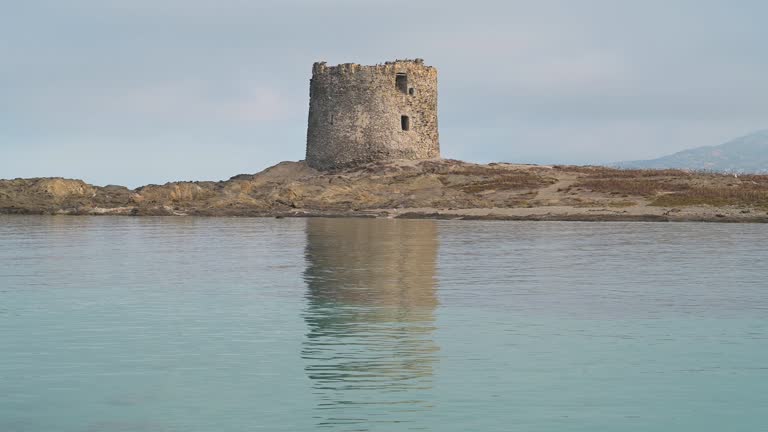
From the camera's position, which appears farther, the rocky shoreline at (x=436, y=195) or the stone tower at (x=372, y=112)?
the stone tower at (x=372, y=112)

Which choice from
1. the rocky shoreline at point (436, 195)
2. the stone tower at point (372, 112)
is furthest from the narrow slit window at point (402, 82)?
the rocky shoreline at point (436, 195)

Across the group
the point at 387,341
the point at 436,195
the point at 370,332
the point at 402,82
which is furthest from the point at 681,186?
the point at 387,341

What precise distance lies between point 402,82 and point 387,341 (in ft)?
158

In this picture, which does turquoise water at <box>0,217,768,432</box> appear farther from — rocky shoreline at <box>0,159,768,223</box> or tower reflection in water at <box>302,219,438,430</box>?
rocky shoreline at <box>0,159,768,223</box>

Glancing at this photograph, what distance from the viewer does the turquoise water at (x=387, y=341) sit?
377 inches

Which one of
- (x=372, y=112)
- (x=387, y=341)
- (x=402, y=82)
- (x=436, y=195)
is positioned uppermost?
(x=402, y=82)

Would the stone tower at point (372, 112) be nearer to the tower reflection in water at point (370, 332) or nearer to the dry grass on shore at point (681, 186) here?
the dry grass on shore at point (681, 186)

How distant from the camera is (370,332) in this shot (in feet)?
46.0

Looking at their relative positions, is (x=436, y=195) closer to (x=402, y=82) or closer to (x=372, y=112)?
(x=372, y=112)

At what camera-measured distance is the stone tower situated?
2339 inches

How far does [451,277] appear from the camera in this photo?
21.2 meters

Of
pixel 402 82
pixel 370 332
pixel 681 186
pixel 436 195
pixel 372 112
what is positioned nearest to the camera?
pixel 370 332

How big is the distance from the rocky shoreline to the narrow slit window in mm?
4953

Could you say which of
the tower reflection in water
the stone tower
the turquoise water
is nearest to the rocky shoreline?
the stone tower
